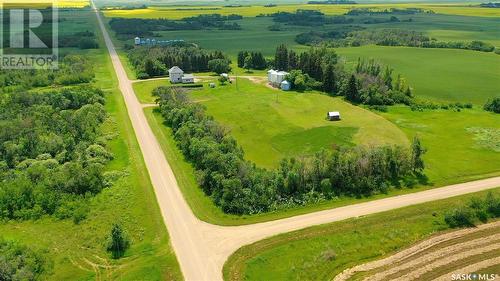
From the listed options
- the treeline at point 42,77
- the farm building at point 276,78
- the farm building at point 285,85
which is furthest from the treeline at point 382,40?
the treeline at point 42,77

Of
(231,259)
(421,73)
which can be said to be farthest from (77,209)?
(421,73)

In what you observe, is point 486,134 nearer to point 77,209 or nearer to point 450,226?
point 450,226

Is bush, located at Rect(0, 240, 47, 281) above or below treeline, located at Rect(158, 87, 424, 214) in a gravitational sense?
below

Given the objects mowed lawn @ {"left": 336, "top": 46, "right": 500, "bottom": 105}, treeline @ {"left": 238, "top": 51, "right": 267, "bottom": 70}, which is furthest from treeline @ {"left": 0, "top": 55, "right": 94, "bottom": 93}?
mowed lawn @ {"left": 336, "top": 46, "right": 500, "bottom": 105}

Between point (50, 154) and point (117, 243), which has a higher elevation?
point (50, 154)

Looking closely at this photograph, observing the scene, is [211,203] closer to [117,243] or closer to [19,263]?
[117,243]

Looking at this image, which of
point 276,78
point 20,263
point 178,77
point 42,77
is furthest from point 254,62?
point 20,263

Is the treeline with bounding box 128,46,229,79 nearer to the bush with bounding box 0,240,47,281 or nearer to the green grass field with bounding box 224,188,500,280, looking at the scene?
the bush with bounding box 0,240,47,281
